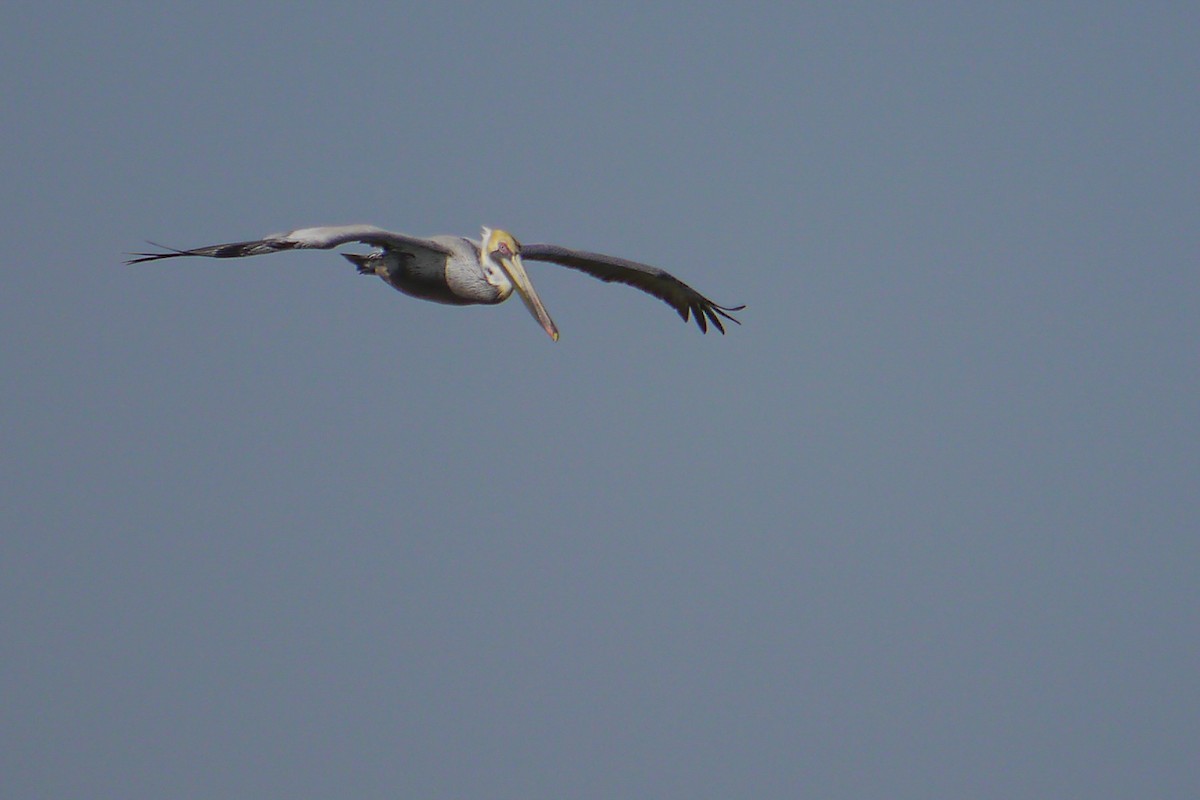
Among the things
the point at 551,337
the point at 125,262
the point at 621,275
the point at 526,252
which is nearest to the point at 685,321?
the point at 621,275

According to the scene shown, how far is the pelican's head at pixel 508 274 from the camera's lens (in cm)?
1672

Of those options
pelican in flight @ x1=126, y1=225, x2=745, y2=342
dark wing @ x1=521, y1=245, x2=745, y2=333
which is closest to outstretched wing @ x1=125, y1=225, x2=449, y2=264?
pelican in flight @ x1=126, y1=225, x2=745, y2=342

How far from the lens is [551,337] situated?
16406 mm

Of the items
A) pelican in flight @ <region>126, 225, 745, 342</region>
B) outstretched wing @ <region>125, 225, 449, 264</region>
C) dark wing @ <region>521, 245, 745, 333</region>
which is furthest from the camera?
dark wing @ <region>521, 245, 745, 333</region>

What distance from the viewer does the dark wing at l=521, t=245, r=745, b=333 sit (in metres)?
19.0

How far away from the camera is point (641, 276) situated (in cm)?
2066

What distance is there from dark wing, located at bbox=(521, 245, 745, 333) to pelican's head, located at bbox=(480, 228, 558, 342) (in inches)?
46.7

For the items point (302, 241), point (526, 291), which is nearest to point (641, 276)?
point (526, 291)

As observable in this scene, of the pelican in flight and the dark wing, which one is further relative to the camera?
the dark wing

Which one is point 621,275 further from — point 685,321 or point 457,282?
point 457,282

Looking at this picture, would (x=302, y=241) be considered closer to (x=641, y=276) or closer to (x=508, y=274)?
(x=508, y=274)

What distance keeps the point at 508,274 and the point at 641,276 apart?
4193 millimetres

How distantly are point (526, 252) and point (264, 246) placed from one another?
5226 mm

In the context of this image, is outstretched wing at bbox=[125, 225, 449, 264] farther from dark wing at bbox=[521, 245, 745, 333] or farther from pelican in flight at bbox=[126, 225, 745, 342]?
dark wing at bbox=[521, 245, 745, 333]
